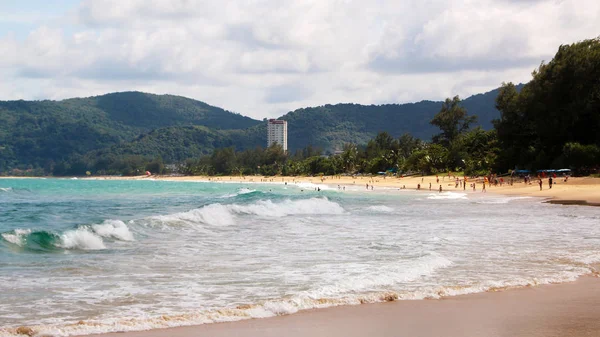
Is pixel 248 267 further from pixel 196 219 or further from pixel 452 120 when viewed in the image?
pixel 452 120

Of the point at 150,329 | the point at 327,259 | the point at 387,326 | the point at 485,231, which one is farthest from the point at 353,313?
the point at 485,231

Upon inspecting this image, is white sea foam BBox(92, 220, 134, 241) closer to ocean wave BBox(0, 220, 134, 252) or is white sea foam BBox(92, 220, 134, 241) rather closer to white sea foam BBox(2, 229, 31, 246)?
ocean wave BBox(0, 220, 134, 252)

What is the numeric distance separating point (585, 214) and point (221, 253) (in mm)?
19444

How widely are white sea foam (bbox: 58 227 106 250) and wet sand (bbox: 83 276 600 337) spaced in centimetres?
943

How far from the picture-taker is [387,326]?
8.06 metres

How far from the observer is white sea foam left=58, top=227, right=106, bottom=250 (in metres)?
16.5

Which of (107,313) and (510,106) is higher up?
(510,106)

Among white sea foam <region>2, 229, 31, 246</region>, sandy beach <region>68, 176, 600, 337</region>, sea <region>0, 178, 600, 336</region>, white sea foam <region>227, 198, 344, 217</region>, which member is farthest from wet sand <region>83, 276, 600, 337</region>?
white sea foam <region>227, 198, 344, 217</region>

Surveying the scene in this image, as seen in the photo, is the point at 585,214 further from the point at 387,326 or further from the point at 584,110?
the point at 584,110

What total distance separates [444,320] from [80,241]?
11.6m

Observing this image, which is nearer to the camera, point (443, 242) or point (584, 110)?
point (443, 242)

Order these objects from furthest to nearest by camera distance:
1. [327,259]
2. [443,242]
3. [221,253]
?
[443,242], [221,253], [327,259]

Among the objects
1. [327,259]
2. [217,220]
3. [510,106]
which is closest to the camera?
[327,259]

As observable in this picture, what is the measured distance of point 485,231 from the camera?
20781 mm
